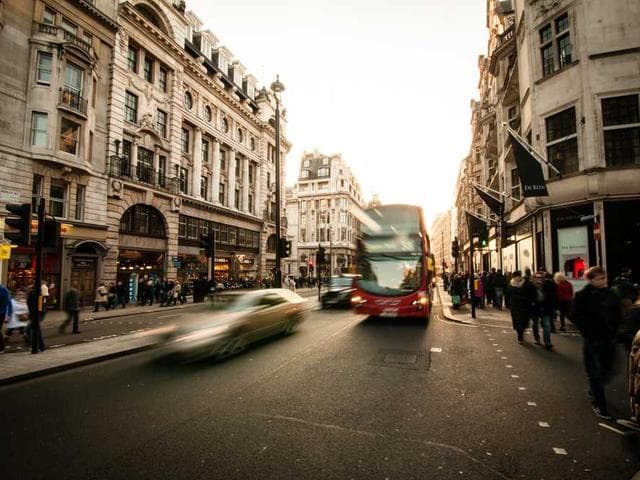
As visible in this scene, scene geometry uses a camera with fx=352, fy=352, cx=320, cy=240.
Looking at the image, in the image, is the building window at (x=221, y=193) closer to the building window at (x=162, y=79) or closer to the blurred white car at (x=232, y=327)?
the building window at (x=162, y=79)

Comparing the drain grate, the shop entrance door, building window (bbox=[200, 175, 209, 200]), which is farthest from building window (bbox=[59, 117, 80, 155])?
the drain grate

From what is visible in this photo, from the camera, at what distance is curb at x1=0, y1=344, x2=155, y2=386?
21.0 feet

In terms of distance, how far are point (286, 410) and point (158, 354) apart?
4078 millimetres

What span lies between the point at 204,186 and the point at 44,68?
15.2m

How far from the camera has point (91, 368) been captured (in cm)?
734

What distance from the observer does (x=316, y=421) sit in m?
4.46

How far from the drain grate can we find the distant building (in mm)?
69556

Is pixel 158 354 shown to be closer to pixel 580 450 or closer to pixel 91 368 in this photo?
pixel 91 368

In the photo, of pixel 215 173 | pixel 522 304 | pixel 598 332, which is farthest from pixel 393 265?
pixel 215 173

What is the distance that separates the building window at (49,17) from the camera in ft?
64.6

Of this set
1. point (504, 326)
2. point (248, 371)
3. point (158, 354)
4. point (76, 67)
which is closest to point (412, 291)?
point (504, 326)

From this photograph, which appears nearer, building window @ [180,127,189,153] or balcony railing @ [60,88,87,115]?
balcony railing @ [60,88,87,115]

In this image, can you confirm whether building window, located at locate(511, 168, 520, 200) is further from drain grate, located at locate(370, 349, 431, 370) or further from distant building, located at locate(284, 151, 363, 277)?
distant building, located at locate(284, 151, 363, 277)

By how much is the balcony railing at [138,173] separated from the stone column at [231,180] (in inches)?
346
